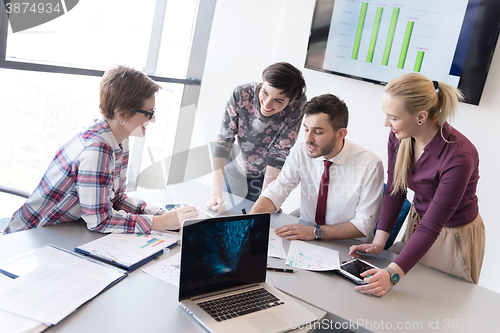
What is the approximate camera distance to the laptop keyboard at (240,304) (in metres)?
1.12

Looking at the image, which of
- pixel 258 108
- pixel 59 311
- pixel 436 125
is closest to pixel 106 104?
pixel 59 311

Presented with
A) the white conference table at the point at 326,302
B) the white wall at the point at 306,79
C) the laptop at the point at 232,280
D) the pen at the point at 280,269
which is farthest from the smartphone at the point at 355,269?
the white wall at the point at 306,79

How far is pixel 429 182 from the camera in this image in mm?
1619

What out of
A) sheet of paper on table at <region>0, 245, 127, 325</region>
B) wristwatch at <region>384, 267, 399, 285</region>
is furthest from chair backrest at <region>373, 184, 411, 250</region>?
sheet of paper on table at <region>0, 245, 127, 325</region>

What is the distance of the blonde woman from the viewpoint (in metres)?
1.48

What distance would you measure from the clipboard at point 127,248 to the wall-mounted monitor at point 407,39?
6.79ft

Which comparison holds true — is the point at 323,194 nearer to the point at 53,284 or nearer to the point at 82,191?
the point at 82,191

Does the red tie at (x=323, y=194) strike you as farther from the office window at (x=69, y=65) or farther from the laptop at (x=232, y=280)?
the office window at (x=69, y=65)

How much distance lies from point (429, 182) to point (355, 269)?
1.59ft

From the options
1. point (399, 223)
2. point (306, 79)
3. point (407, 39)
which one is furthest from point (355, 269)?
point (306, 79)

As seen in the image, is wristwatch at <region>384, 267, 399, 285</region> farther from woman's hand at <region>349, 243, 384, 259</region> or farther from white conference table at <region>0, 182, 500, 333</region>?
woman's hand at <region>349, 243, 384, 259</region>

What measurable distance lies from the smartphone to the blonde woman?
1.4 inches

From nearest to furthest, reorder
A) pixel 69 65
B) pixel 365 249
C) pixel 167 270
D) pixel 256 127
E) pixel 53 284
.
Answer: pixel 53 284
pixel 167 270
pixel 365 249
pixel 256 127
pixel 69 65

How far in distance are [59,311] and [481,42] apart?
269 centimetres
